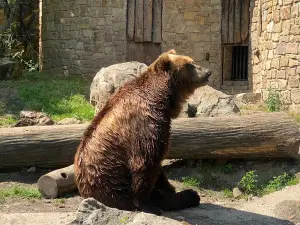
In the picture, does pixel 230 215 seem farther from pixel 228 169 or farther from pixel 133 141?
pixel 228 169

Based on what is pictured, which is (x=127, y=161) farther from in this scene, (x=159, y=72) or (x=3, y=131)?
(x=3, y=131)

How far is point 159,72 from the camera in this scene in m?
6.43

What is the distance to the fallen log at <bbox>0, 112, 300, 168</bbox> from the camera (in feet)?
27.4

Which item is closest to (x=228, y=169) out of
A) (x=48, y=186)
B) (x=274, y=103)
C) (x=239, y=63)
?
(x=48, y=186)

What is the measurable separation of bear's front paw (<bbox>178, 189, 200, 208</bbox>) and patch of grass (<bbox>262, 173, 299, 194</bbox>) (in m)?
1.48

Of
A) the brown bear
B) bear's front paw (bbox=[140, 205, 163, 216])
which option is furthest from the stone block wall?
bear's front paw (bbox=[140, 205, 163, 216])

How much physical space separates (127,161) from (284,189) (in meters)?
2.75

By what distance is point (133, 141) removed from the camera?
6129 mm

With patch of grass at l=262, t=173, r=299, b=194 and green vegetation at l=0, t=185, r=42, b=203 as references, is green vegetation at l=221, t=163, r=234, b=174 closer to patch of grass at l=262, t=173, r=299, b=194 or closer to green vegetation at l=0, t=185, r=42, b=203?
patch of grass at l=262, t=173, r=299, b=194

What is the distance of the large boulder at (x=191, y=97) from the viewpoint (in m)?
9.59

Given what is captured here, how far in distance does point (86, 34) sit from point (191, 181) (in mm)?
9927

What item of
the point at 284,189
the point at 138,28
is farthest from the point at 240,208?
the point at 138,28

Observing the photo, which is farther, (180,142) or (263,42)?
(263,42)

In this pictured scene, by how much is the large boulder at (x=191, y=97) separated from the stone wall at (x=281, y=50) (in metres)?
2.36
